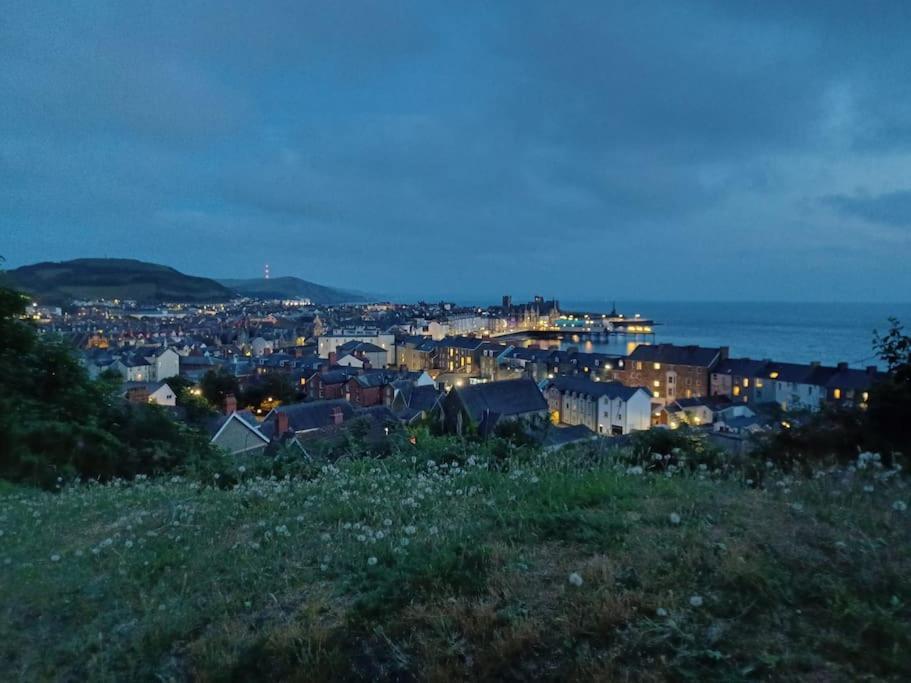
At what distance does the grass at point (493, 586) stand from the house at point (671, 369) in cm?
5135

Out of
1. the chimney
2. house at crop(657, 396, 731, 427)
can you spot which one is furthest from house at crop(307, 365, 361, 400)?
house at crop(657, 396, 731, 427)

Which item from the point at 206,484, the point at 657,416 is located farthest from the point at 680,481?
the point at 657,416

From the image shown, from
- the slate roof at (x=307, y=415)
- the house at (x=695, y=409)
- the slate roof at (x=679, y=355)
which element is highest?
the slate roof at (x=679, y=355)

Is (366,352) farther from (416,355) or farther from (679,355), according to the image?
(679,355)

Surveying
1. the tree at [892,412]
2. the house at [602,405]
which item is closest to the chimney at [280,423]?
the house at [602,405]

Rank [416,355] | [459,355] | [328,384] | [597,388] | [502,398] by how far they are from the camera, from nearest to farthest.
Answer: [502,398] < [597,388] < [328,384] < [459,355] < [416,355]

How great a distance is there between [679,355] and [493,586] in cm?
6067

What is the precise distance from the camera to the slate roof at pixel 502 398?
3353cm

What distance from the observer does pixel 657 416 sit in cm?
4541

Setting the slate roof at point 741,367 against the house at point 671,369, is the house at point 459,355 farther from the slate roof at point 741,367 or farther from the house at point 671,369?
the slate roof at point 741,367

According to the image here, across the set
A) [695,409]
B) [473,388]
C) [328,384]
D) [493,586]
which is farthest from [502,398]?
[493,586]

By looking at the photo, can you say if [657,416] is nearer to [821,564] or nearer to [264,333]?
[821,564]

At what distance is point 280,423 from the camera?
2669 centimetres

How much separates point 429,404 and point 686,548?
115ft
